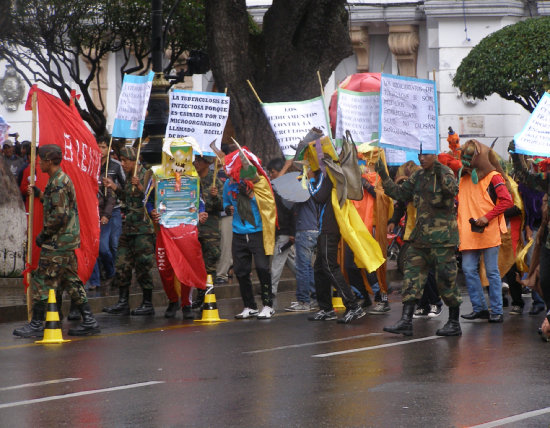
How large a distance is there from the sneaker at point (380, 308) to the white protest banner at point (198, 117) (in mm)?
2451

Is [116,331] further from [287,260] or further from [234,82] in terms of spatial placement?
[234,82]

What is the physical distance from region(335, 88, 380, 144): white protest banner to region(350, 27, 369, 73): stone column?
16.5 metres

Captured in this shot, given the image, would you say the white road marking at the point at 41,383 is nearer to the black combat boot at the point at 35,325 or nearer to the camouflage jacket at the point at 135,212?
the black combat boot at the point at 35,325

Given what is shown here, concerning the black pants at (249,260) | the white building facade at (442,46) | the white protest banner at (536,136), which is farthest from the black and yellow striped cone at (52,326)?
the white building facade at (442,46)

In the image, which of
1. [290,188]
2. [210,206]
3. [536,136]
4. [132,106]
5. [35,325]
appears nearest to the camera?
[536,136]

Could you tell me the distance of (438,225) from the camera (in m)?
10.7

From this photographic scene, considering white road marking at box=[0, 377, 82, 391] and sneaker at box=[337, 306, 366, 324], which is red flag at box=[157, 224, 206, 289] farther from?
white road marking at box=[0, 377, 82, 391]

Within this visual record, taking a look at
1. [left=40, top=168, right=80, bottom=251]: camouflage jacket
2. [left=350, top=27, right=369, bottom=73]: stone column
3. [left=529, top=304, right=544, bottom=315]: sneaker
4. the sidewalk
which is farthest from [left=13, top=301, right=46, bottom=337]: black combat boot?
[left=350, top=27, right=369, bottom=73]: stone column

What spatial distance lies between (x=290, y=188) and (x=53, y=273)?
3.49 m

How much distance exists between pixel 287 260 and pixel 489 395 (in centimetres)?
698

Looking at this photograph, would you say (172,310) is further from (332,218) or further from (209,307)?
(332,218)

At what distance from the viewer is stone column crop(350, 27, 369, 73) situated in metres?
29.5

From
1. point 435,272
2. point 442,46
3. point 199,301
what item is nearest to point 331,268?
point 435,272

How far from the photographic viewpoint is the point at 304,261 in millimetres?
13516
